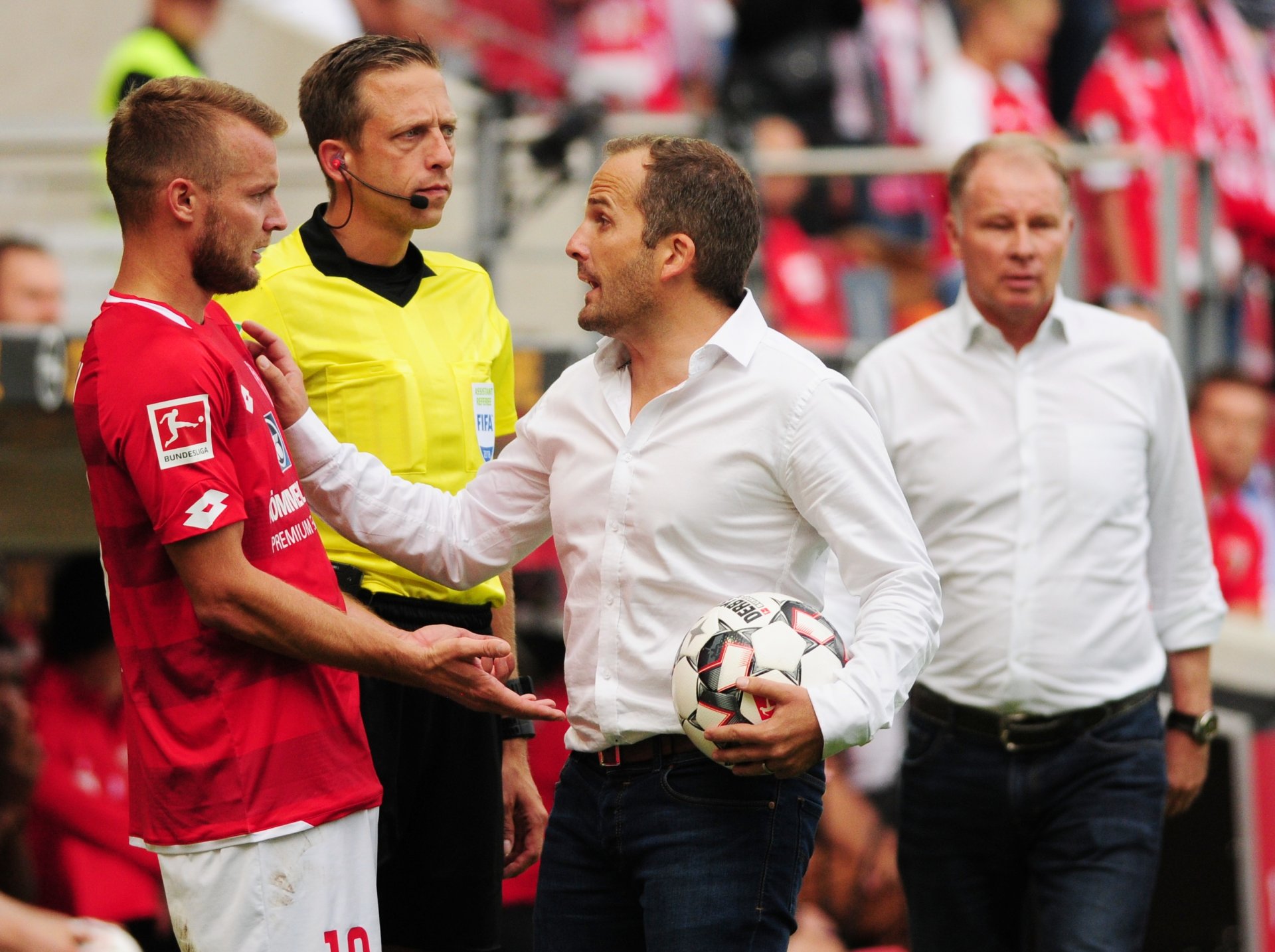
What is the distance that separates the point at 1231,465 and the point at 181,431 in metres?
6.43

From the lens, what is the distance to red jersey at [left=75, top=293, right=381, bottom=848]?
2.84 m

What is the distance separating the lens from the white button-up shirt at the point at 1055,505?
4.27 m

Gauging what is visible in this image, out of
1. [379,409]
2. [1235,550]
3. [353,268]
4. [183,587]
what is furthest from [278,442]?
[1235,550]

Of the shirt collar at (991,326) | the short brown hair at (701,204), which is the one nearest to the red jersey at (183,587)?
the short brown hair at (701,204)

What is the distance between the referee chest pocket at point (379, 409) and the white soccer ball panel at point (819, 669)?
1082mm

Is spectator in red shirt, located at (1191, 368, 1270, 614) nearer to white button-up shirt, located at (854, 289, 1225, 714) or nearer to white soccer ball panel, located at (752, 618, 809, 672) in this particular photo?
white button-up shirt, located at (854, 289, 1225, 714)

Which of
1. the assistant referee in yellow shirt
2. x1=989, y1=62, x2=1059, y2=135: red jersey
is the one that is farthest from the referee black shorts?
x1=989, y1=62, x2=1059, y2=135: red jersey

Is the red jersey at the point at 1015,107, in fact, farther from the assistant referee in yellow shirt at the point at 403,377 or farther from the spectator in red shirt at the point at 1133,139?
the assistant referee in yellow shirt at the point at 403,377

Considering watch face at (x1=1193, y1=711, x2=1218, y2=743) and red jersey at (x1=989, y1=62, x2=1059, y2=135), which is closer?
watch face at (x1=1193, y1=711, x2=1218, y2=743)

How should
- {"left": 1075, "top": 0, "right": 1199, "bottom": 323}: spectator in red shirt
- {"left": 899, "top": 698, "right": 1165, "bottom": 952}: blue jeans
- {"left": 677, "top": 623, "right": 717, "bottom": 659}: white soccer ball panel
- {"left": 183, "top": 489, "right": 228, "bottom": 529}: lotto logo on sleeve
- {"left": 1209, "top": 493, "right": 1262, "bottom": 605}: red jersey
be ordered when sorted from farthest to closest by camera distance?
{"left": 1209, "top": 493, "right": 1262, "bottom": 605}: red jersey, {"left": 1075, "top": 0, "right": 1199, "bottom": 323}: spectator in red shirt, {"left": 899, "top": 698, "right": 1165, "bottom": 952}: blue jeans, {"left": 677, "top": 623, "right": 717, "bottom": 659}: white soccer ball panel, {"left": 183, "top": 489, "right": 228, "bottom": 529}: lotto logo on sleeve

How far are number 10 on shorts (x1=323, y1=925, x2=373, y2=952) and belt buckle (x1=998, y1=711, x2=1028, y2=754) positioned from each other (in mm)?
1854

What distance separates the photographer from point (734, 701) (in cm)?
286

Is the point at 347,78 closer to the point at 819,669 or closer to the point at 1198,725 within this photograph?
the point at 819,669

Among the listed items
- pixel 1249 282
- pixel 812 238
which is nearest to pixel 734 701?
pixel 812 238
